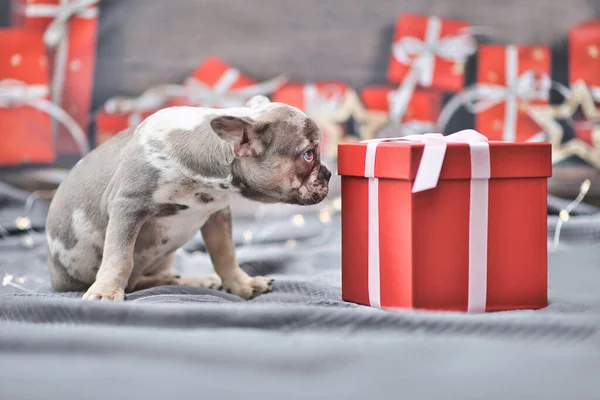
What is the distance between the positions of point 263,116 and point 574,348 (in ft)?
2.52

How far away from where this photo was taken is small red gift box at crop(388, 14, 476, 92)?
3215 millimetres

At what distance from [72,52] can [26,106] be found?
0.30m

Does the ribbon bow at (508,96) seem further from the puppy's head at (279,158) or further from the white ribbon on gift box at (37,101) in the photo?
the puppy's head at (279,158)

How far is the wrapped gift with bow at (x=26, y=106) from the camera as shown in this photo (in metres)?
3.13

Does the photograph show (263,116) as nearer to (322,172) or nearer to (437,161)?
(322,172)

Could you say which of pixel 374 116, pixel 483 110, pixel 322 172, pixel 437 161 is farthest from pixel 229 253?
pixel 483 110

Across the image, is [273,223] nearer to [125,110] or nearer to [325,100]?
[325,100]

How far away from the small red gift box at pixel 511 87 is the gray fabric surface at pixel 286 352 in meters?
1.78

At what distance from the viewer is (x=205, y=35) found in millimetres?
3193

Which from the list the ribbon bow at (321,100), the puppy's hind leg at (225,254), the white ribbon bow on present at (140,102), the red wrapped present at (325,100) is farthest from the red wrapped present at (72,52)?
the puppy's hind leg at (225,254)

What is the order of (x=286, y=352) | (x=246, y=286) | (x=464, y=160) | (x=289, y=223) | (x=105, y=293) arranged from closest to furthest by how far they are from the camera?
(x=286, y=352), (x=464, y=160), (x=105, y=293), (x=246, y=286), (x=289, y=223)

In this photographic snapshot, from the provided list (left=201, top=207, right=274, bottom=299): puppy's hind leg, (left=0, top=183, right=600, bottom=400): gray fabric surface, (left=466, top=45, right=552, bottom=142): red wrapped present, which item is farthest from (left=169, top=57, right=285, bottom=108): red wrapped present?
(left=0, top=183, right=600, bottom=400): gray fabric surface

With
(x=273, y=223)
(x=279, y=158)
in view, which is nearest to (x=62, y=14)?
(x=273, y=223)

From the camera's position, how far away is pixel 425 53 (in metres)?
3.24
